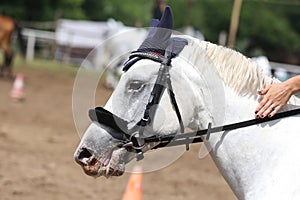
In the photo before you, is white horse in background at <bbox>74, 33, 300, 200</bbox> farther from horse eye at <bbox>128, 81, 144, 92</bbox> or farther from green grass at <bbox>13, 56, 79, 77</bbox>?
green grass at <bbox>13, 56, 79, 77</bbox>

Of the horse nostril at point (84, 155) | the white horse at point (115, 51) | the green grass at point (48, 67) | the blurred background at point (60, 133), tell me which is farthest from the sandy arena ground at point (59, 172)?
the green grass at point (48, 67)

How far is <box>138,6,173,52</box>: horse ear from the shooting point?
2650mm

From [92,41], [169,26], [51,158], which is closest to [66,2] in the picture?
[92,41]

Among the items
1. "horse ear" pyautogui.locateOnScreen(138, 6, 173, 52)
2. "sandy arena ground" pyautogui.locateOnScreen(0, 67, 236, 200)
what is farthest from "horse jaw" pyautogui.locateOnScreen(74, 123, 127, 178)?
"sandy arena ground" pyautogui.locateOnScreen(0, 67, 236, 200)

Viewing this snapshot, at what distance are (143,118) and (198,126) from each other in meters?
0.30

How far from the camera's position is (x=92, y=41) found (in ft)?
80.8

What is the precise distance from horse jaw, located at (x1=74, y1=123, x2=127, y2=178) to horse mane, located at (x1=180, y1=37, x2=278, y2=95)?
0.54 metres

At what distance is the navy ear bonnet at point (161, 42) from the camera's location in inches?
104

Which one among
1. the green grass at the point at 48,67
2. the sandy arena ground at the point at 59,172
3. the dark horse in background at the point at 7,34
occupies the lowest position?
the green grass at the point at 48,67

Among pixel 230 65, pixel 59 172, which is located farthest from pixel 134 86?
pixel 59 172

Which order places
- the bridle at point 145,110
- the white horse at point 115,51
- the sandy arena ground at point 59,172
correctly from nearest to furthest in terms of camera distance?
the bridle at point 145,110 < the sandy arena ground at point 59,172 < the white horse at point 115,51

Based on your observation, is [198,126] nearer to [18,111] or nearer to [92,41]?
[18,111]

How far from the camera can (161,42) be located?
2672 millimetres

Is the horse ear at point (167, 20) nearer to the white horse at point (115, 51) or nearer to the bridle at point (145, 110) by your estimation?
the bridle at point (145, 110)
